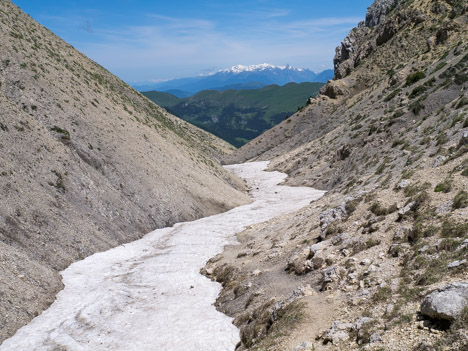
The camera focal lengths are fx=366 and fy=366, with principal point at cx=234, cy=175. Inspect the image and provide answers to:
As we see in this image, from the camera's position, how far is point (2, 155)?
30.8 meters

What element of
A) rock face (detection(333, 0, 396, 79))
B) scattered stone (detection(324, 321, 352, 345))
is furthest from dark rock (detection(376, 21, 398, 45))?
scattered stone (detection(324, 321, 352, 345))

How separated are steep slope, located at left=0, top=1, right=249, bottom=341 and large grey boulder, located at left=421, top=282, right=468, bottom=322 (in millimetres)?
19015

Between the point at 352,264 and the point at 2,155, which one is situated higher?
the point at 2,155

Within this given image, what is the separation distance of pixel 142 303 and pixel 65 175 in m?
17.2

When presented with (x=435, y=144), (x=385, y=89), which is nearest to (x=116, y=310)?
(x=435, y=144)

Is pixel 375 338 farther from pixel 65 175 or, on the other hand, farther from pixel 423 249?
pixel 65 175

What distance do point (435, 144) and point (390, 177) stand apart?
486cm

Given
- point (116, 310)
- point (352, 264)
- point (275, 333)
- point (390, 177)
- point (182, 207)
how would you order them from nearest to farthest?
point (275, 333) < point (352, 264) < point (116, 310) < point (390, 177) < point (182, 207)

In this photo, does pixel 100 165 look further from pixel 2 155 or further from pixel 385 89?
pixel 385 89

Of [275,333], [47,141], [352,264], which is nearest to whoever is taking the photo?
[275,333]

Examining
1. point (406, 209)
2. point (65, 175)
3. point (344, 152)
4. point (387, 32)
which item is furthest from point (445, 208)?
point (387, 32)

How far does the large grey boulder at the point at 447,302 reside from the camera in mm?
10242

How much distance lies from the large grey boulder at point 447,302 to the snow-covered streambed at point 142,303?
9.58m

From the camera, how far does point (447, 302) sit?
10547 millimetres
